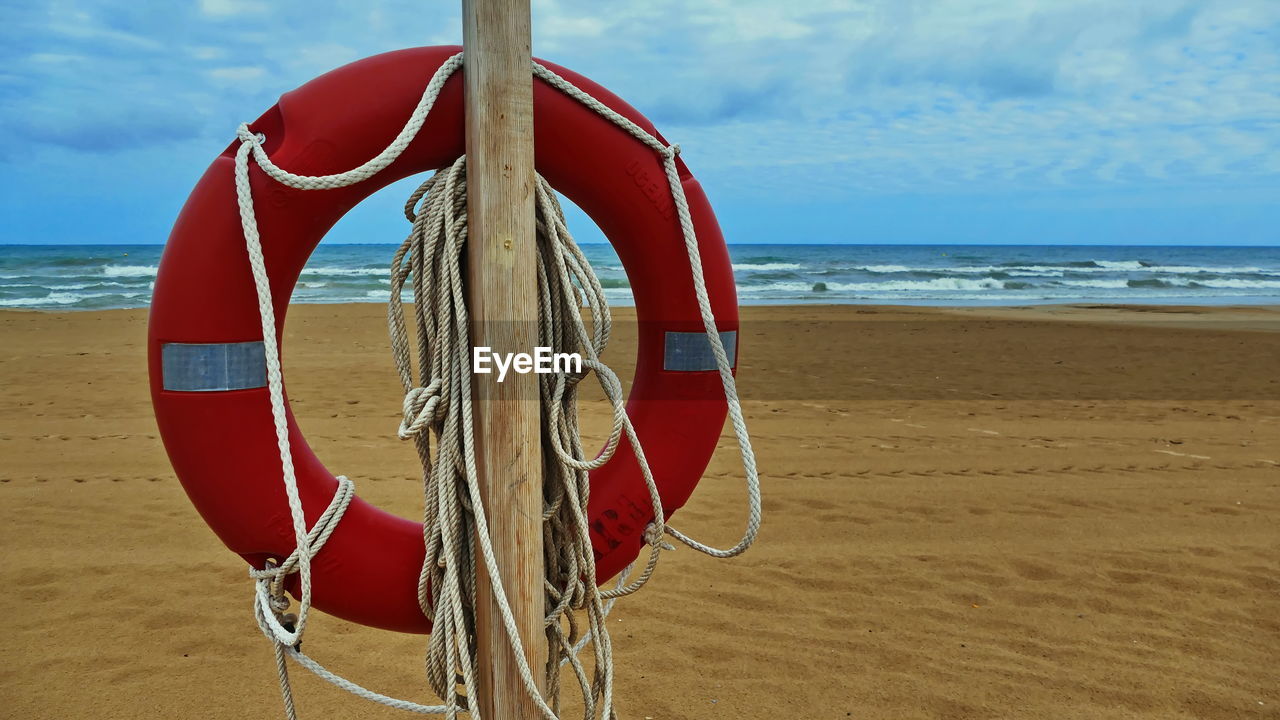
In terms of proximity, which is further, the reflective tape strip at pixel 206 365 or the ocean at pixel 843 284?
the ocean at pixel 843 284

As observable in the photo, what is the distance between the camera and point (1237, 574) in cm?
310

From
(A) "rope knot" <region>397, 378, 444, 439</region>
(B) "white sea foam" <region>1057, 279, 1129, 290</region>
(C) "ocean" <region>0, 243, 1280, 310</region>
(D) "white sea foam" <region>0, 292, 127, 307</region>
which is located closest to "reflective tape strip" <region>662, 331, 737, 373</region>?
(A) "rope knot" <region>397, 378, 444, 439</region>

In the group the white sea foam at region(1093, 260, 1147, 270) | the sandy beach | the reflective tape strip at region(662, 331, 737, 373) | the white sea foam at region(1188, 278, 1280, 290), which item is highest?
the white sea foam at region(1093, 260, 1147, 270)

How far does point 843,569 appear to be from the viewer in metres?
3.17

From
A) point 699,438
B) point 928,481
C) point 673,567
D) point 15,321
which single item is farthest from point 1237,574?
point 15,321

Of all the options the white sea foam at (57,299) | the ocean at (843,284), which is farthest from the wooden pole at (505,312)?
the white sea foam at (57,299)

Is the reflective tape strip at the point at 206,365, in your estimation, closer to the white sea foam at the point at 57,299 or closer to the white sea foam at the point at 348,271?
the white sea foam at the point at 57,299

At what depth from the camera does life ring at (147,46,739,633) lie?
147 cm

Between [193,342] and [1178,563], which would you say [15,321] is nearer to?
[193,342]

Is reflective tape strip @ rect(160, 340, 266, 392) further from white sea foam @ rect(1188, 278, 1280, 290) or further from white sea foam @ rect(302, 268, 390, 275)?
white sea foam @ rect(1188, 278, 1280, 290)

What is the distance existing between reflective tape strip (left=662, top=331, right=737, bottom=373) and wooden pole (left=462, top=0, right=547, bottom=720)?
397 millimetres

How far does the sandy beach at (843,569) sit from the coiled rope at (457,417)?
0.87 m

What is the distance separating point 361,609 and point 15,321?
11.1 meters

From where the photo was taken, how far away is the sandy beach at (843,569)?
Answer: 94.6 inches
